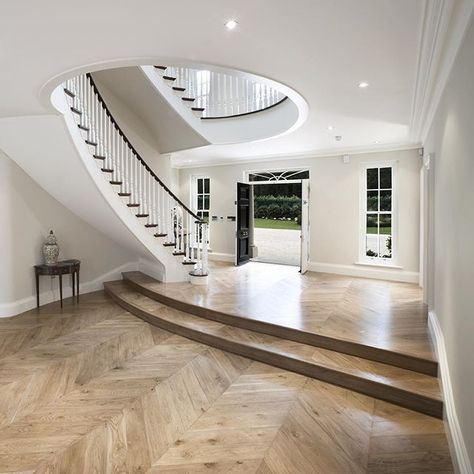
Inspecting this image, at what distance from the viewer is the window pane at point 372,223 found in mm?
6523

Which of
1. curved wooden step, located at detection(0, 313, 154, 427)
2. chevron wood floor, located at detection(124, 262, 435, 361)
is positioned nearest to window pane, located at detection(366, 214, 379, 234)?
chevron wood floor, located at detection(124, 262, 435, 361)

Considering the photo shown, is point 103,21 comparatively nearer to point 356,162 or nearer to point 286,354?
point 286,354

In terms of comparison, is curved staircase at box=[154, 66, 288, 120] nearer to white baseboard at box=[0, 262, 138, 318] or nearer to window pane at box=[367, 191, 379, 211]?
A: window pane at box=[367, 191, 379, 211]

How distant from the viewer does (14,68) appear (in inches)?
108

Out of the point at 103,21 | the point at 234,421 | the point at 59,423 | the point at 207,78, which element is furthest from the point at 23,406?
the point at 207,78

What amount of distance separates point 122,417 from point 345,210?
5406 millimetres

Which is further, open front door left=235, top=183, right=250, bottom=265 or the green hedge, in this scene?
the green hedge

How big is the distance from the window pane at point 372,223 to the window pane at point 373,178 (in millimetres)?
541

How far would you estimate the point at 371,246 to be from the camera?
21.7ft

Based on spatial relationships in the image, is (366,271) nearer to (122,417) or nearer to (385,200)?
(385,200)

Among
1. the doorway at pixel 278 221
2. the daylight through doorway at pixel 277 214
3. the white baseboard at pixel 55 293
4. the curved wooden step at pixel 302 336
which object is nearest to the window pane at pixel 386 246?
the doorway at pixel 278 221

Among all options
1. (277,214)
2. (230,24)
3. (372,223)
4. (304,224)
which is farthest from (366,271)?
(277,214)

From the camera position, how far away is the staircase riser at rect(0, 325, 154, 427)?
2.77 m

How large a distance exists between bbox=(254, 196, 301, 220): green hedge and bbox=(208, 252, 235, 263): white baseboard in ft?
17.0
